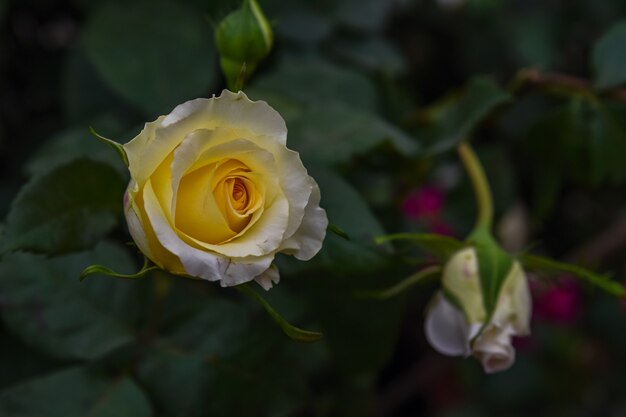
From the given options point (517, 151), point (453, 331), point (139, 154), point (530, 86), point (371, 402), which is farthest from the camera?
point (517, 151)

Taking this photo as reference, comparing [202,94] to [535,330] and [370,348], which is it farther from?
[535,330]

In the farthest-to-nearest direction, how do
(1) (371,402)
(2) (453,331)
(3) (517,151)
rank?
1. (3) (517,151)
2. (1) (371,402)
3. (2) (453,331)

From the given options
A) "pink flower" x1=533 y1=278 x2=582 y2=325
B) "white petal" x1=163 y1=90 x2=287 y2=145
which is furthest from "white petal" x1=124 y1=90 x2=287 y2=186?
"pink flower" x1=533 y1=278 x2=582 y2=325

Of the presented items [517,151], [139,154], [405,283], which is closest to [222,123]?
[139,154]

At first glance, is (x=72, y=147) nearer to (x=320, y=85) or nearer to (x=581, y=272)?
(x=320, y=85)

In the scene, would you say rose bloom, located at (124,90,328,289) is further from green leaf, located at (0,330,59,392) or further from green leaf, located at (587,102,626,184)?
green leaf, located at (587,102,626,184)

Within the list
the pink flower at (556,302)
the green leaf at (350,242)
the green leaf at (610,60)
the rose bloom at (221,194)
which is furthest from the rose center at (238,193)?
the pink flower at (556,302)

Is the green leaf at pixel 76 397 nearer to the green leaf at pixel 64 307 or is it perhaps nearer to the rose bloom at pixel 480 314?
the green leaf at pixel 64 307
